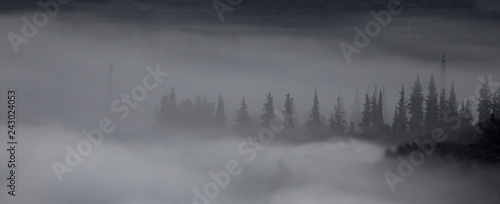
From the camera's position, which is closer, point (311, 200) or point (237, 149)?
point (311, 200)

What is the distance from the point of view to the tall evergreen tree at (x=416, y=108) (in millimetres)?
145625

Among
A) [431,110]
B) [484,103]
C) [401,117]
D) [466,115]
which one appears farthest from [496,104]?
[401,117]

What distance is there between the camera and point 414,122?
479 ft

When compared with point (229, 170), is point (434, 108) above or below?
above

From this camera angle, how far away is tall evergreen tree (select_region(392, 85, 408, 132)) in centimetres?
14850

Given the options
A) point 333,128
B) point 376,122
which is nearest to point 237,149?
point 333,128

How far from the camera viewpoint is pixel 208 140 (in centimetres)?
19712

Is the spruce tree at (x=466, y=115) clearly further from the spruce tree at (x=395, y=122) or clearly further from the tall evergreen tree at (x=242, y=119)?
the tall evergreen tree at (x=242, y=119)

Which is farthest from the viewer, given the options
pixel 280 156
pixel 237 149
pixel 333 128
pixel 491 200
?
pixel 237 149

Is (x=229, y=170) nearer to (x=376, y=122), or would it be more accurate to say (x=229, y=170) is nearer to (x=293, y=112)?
(x=293, y=112)

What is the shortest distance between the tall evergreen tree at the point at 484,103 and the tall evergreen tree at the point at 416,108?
42.3 ft

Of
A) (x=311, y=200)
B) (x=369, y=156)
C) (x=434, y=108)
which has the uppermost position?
(x=434, y=108)

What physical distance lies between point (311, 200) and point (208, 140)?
196 ft

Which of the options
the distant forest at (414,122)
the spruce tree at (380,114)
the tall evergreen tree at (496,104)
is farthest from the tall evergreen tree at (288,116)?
the tall evergreen tree at (496,104)
